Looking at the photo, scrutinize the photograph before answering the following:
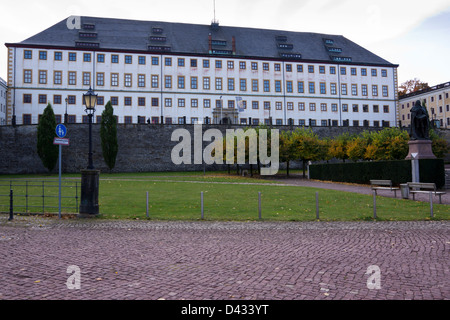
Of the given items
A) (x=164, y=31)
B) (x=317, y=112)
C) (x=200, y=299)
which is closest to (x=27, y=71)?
(x=164, y=31)

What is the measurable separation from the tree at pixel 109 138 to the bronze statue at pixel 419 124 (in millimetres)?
35057

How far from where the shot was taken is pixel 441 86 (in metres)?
71.4

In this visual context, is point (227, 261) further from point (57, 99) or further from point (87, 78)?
point (87, 78)

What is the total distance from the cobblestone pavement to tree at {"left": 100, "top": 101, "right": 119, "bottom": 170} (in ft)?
121

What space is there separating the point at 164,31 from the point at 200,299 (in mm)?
63785

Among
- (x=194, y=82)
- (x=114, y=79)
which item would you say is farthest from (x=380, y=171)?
(x=114, y=79)

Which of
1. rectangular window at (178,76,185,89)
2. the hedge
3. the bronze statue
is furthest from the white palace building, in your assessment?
the bronze statue

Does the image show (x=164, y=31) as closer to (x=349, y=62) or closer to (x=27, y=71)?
(x=27, y=71)

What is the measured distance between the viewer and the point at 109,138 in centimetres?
4656

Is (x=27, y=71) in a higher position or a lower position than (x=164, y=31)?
lower

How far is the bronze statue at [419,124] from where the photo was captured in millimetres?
22656

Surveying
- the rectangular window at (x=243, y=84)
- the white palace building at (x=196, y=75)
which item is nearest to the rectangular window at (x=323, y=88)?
the white palace building at (x=196, y=75)

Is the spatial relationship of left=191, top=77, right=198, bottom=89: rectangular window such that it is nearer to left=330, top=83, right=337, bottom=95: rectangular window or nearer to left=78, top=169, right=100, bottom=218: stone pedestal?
left=330, top=83, right=337, bottom=95: rectangular window

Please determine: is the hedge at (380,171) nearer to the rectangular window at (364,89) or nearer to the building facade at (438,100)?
the rectangular window at (364,89)
